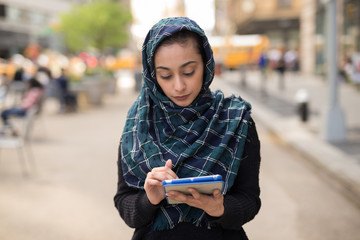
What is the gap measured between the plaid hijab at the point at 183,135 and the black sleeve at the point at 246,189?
0.18 ft

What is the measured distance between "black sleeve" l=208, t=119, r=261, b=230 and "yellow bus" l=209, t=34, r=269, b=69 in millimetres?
41876

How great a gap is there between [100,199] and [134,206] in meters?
4.28

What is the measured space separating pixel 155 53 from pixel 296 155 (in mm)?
7290

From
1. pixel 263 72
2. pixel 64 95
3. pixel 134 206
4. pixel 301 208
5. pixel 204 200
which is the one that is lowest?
pixel 64 95


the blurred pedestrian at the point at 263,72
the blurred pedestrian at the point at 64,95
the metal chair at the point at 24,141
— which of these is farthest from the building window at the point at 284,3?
the metal chair at the point at 24,141

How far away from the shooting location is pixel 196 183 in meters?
1.57

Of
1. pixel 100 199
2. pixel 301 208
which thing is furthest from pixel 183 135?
pixel 100 199

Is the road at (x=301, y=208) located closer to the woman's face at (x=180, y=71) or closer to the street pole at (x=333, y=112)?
the street pole at (x=333, y=112)

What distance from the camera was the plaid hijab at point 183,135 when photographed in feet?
6.05

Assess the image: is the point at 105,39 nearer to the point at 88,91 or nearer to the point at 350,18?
the point at 88,91

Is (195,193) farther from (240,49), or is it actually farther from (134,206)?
(240,49)

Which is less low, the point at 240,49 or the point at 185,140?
the point at 185,140

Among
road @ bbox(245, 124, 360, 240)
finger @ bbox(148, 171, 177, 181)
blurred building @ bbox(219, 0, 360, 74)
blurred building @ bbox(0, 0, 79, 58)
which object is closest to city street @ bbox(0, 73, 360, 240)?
road @ bbox(245, 124, 360, 240)

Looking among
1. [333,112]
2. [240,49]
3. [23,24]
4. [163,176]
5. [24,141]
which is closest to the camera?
[163,176]
